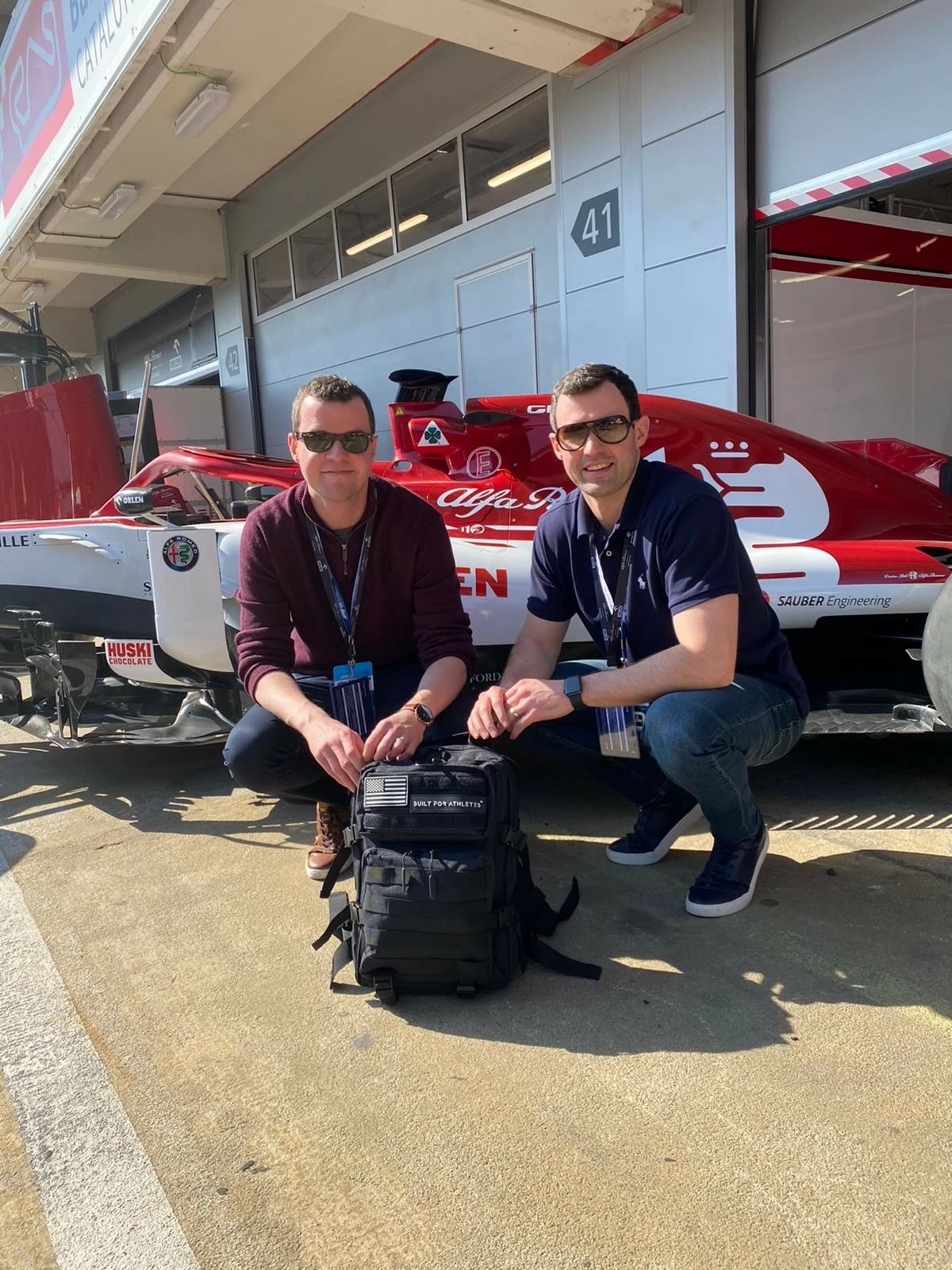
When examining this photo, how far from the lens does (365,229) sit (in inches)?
379

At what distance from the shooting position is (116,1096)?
5.47 ft

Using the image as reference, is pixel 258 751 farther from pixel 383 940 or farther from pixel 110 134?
pixel 110 134

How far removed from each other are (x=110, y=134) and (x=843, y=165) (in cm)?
622

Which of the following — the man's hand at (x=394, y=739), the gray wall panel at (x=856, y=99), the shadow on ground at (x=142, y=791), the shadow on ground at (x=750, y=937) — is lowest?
the shadow on ground at (x=750, y=937)

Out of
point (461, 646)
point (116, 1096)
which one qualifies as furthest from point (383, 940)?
point (461, 646)

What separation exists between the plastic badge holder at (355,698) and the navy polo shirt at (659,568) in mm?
491

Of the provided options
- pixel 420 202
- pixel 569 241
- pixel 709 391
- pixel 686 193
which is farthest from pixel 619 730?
pixel 420 202

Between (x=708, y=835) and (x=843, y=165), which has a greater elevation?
(x=843, y=165)

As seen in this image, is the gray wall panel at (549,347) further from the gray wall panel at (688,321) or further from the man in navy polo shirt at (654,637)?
the man in navy polo shirt at (654,637)

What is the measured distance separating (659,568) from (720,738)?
43cm

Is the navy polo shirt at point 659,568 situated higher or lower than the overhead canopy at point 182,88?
lower

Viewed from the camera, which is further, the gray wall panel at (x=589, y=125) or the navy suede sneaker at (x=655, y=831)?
the gray wall panel at (x=589, y=125)

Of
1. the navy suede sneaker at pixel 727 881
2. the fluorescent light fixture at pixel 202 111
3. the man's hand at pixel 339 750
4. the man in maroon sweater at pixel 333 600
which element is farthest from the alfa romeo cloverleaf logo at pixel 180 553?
the fluorescent light fixture at pixel 202 111

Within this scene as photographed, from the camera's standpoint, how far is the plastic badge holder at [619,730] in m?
2.28
